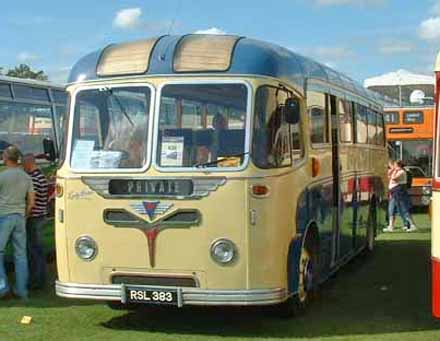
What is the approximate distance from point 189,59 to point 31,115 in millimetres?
6474

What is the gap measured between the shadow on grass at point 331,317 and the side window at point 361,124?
238 centimetres

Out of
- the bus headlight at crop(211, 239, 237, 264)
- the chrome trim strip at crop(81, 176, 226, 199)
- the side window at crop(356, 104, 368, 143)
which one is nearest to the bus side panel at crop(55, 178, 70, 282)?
the chrome trim strip at crop(81, 176, 226, 199)

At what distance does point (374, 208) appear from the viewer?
1533 cm

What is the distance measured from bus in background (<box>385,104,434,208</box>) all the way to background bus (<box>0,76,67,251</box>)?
13.3m

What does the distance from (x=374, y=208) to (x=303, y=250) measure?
6.20 m

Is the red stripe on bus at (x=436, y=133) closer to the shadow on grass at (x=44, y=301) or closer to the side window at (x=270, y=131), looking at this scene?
the side window at (x=270, y=131)

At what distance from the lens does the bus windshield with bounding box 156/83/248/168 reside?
8.38 metres

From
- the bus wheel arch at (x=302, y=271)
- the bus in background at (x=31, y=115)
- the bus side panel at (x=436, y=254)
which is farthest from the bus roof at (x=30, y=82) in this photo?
the bus side panel at (x=436, y=254)

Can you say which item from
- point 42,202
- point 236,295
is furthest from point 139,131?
point 42,202

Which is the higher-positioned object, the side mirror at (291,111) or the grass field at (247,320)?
the side mirror at (291,111)

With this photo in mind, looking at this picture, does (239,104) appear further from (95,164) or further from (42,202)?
(42,202)

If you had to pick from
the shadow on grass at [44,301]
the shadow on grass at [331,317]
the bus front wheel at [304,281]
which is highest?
the bus front wheel at [304,281]

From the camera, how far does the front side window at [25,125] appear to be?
43.6 feet

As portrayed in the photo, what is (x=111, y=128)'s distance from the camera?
8.84m
